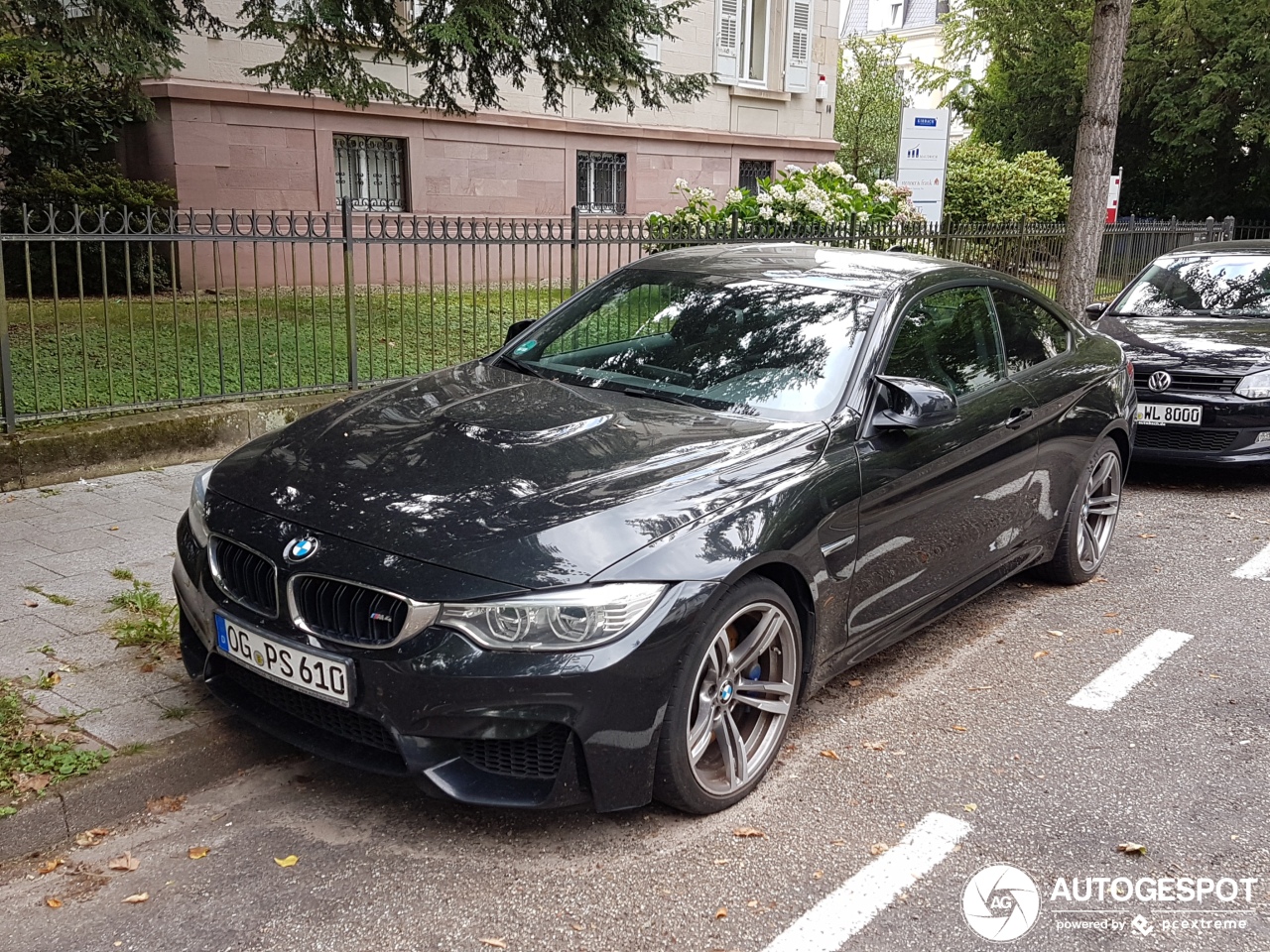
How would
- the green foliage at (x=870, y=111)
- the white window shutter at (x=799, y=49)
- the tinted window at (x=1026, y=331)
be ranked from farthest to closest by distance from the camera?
the green foliage at (x=870, y=111)
the white window shutter at (x=799, y=49)
the tinted window at (x=1026, y=331)

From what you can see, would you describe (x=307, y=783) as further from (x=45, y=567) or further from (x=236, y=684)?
(x=45, y=567)

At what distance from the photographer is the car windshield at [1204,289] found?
8.79 m

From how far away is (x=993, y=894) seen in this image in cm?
324

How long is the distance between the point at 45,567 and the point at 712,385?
3.21 metres

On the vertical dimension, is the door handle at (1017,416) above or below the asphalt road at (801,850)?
above

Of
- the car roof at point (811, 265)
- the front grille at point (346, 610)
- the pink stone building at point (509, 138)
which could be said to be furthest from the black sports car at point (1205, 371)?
the pink stone building at point (509, 138)

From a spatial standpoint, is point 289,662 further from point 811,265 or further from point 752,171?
point 752,171

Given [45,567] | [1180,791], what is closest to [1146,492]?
[1180,791]

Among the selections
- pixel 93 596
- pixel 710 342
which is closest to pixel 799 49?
pixel 710 342

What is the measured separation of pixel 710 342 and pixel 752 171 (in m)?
18.4

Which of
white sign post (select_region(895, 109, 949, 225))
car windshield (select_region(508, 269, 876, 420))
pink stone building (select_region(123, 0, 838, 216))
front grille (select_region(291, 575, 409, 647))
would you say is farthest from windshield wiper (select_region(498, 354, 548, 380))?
white sign post (select_region(895, 109, 949, 225))

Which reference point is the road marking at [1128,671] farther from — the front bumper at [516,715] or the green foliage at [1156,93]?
the green foliage at [1156,93]

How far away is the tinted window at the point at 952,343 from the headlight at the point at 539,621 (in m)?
1.77

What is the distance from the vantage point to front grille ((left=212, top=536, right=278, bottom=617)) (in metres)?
3.39
